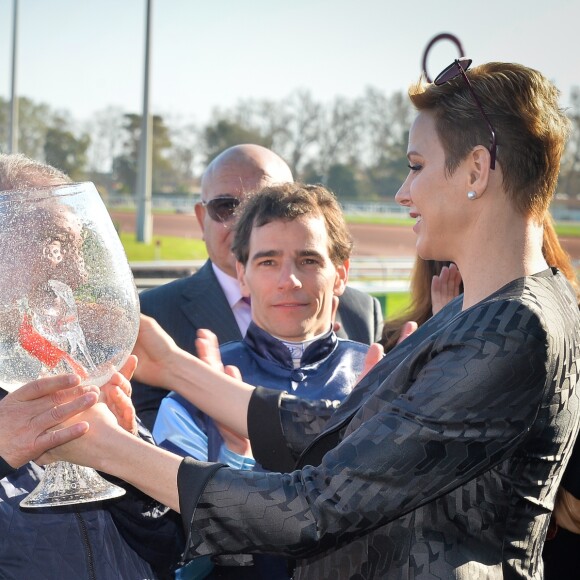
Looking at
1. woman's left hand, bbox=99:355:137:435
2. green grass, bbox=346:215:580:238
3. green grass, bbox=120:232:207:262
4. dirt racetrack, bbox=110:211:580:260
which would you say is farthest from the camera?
green grass, bbox=346:215:580:238

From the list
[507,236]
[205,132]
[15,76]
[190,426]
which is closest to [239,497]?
[507,236]

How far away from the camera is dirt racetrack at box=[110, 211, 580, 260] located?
37275 millimetres

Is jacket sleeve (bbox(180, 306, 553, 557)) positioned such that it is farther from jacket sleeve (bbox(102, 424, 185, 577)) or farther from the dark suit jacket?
the dark suit jacket

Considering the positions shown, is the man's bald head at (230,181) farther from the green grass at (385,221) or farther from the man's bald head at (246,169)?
the green grass at (385,221)

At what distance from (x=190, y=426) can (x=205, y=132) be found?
55.5 m

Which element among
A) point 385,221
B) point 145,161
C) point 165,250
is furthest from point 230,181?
point 385,221

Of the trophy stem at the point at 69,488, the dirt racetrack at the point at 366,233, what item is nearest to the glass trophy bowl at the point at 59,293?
the trophy stem at the point at 69,488

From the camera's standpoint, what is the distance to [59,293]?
174cm

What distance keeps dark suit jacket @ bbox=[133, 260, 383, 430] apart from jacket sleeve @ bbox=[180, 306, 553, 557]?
7.11 ft

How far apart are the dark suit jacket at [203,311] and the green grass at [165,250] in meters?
22.4

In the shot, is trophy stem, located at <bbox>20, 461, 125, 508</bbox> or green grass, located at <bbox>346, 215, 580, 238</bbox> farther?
green grass, located at <bbox>346, 215, 580, 238</bbox>

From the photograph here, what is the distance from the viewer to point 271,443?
7.41ft

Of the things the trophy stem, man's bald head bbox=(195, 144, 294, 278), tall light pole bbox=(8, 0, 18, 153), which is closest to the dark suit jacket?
man's bald head bbox=(195, 144, 294, 278)

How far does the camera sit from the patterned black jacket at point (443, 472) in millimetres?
1598
